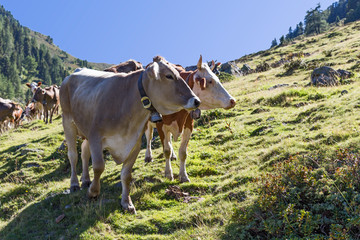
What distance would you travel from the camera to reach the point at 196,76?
7633mm

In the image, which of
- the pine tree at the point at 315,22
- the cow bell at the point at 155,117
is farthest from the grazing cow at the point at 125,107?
the pine tree at the point at 315,22

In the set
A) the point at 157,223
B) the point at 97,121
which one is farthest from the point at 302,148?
the point at 97,121

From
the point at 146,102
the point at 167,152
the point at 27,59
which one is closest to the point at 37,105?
the point at 167,152

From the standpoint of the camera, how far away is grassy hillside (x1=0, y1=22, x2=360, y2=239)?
446 centimetres

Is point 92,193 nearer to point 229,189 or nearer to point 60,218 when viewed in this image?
point 60,218

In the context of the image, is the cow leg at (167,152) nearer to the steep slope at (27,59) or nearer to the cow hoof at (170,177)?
the cow hoof at (170,177)

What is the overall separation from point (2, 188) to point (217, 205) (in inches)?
278

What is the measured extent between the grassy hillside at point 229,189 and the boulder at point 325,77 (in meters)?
3.75

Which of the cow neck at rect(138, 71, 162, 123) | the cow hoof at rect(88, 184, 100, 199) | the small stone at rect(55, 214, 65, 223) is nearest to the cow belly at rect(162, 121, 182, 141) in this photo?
the cow neck at rect(138, 71, 162, 123)

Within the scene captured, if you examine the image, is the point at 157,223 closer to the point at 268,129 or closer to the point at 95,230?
the point at 95,230

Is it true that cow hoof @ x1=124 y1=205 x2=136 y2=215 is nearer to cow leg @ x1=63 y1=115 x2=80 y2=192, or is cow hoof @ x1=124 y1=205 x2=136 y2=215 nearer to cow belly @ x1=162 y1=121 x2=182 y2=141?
cow leg @ x1=63 y1=115 x2=80 y2=192

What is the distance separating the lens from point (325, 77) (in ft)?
51.3

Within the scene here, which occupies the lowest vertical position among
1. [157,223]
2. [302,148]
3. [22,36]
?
[157,223]

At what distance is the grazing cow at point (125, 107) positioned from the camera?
5340 mm
